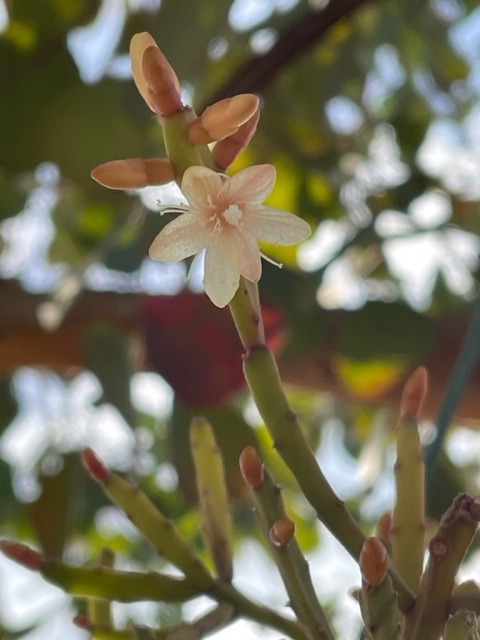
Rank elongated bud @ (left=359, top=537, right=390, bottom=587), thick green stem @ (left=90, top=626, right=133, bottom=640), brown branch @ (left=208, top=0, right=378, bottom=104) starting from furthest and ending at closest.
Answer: brown branch @ (left=208, top=0, right=378, bottom=104), thick green stem @ (left=90, top=626, right=133, bottom=640), elongated bud @ (left=359, top=537, right=390, bottom=587)

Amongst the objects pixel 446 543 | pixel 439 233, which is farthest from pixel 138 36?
pixel 439 233

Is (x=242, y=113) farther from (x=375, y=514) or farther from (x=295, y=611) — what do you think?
(x=375, y=514)

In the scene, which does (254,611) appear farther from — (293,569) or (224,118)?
(224,118)

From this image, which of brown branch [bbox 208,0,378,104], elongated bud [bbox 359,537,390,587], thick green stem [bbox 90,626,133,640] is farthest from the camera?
brown branch [bbox 208,0,378,104]

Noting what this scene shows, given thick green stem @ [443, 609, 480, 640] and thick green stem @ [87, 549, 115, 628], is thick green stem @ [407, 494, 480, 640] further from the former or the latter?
thick green stem @ [87, 549, 115, 628]

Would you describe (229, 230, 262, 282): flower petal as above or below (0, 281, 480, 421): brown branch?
below

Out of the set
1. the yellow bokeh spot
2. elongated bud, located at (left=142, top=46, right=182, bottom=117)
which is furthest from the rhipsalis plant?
the yellow bokeh spot
